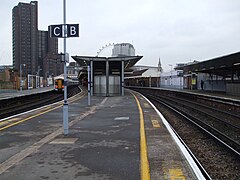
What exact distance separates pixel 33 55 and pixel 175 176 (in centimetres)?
9585

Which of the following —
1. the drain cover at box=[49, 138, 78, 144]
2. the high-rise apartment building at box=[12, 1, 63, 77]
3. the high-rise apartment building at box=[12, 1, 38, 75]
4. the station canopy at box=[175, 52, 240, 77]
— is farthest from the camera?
the high-rise apartment building at box=[12, 1, 38, 75]

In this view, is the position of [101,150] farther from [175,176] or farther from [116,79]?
[116,79]

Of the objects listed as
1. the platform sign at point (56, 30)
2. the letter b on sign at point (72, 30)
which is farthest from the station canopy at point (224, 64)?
the platform sign at point (56, 30)

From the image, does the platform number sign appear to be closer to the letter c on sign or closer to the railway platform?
the letter c on sign

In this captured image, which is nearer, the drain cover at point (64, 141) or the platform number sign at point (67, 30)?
the drain cover at point (64, 141)

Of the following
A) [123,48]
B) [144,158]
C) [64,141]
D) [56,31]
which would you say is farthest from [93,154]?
[123,48]

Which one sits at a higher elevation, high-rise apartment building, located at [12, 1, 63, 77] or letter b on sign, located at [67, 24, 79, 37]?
high-rise apartment building, located at [12, 1, 63, 77]

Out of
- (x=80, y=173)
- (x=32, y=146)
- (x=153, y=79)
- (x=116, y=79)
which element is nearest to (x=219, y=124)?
(x=32, y=146)

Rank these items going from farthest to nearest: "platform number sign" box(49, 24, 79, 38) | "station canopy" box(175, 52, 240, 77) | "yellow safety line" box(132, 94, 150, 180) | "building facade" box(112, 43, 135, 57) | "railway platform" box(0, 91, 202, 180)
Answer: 1. "building facade" box(112, 43, 135, 57)
2. "station canopy" box(175, 52, 240, 77)
3. "platform number sign" box(49, 24, 79, 38)
4. "railway platform" box(0, 91, 202, 180)
5. "yellow safety line" box(132, 94, 150, 180)

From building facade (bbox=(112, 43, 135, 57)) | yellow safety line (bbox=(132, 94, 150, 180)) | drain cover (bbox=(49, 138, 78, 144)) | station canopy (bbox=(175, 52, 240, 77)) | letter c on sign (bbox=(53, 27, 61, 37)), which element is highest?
building facade (bbox=(112, 43, 135, 57))

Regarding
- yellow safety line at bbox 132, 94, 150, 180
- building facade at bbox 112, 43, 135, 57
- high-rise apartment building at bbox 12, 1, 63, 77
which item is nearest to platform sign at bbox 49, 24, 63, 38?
yellow safety line at bbox 132, 94, 150, 180

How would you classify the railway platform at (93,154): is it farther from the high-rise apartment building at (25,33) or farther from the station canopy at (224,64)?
the high-rise apartment building at (25,33)

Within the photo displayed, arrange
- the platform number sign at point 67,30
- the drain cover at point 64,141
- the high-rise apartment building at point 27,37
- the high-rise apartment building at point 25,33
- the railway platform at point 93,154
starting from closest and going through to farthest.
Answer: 1. the railway platform at point 93,154
2. the drain cover at point 64,141
3. the platform number sign at point 67,30
4. the high-rise apartment building at point 27,37
5. the high-rise apartment building at point 25,33

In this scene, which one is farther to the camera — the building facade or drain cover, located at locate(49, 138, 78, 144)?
the building facade
